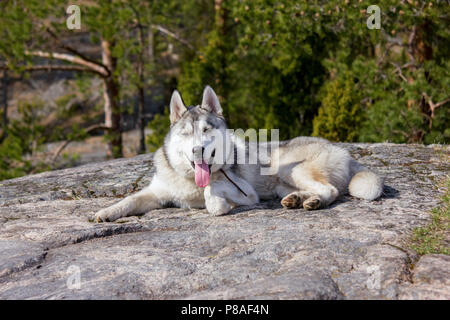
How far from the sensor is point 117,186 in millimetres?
6211

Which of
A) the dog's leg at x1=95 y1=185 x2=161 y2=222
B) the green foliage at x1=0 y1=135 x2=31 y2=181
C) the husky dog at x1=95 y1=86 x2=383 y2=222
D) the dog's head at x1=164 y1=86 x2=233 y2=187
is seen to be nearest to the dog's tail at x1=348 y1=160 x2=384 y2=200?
the husky dog at x1=95 y1=86 x2=383 y2=222

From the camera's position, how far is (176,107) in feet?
16.4

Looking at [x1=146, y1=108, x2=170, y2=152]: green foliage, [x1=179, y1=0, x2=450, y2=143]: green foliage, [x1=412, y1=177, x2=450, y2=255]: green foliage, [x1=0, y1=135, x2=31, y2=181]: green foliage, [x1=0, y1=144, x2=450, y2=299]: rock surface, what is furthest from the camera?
[x1=0, y1=135, x2=31, y2=181]: green foliage

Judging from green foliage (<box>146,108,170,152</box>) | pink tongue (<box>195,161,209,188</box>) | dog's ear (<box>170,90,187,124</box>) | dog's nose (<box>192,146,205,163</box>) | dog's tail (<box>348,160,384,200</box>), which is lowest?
green foliage (<box>146,108,170,152</box>)

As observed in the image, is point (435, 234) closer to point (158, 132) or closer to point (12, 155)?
point (158, 132)

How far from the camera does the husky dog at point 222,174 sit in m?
4.61

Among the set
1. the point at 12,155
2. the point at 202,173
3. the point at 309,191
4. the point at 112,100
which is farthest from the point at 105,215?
the point at 112,100

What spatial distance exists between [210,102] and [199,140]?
2.24ft

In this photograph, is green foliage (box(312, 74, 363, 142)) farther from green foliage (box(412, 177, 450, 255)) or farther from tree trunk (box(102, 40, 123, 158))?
green foliage (box(412, 177, 450, 255))

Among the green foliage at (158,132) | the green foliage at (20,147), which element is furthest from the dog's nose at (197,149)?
the green foliage at (20,147)

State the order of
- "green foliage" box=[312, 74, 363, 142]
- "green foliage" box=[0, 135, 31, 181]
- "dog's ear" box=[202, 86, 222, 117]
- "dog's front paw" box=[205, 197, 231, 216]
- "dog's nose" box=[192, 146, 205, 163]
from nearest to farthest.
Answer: "dog's nose" box=[192, 146, 205, 163]
"dog's front paw" box=[205, 197, 231, 216]
"dog's ear" box=[202, 86, 222, 117]
"green foliage" box=[312, 74, 363, 142]
"green foliage" box=[0, 135, 31, 181]

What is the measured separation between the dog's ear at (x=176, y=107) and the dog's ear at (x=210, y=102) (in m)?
0.24

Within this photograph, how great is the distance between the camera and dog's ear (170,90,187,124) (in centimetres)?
493

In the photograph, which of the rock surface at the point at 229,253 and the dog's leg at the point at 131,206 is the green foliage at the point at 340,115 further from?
the dog's leg at the point at 131,206
